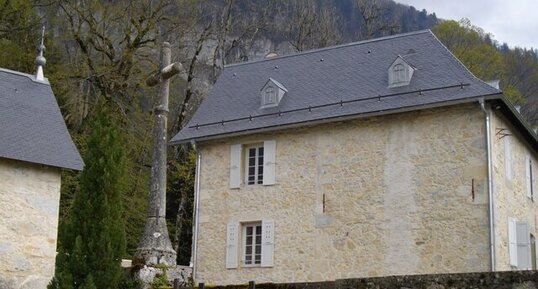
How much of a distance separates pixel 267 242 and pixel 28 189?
207 inches

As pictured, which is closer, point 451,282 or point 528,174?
point 451,282

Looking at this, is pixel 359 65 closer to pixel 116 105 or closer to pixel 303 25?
pixel 116 105

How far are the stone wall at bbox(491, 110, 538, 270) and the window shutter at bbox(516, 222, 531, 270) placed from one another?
0.30 m

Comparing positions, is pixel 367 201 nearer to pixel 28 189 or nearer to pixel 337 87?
pixel 337 87

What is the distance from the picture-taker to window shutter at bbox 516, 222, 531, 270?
56.0ft

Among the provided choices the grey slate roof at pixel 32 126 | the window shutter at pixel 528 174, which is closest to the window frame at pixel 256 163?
the grey slate roof at pixel 32 126

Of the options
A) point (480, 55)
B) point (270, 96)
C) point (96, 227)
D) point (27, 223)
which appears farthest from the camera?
point (480, 55)

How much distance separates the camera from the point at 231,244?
61.9 feet

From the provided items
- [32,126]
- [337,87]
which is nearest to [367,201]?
[337,87]

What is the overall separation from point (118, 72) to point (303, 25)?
8.91 meters

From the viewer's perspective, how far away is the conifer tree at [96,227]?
45.5ft

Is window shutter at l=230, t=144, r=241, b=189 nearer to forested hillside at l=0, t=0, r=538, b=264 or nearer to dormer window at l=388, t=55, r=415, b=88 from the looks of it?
dormer window at l=388, t=55, r=415, b=88

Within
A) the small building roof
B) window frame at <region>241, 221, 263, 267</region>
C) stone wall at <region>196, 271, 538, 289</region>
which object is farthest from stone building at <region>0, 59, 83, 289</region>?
stone wall at <region>196, 271, 538, 289</region>

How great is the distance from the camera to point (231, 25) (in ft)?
104
